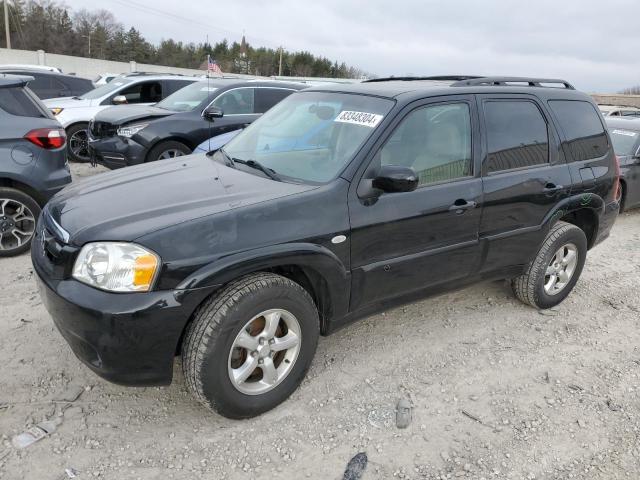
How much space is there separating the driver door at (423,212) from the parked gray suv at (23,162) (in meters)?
3.49

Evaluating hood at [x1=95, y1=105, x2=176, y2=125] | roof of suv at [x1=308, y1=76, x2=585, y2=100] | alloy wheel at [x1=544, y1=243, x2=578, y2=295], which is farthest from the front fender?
hood at [x1=95, y1=105, x2=176, y2=125]

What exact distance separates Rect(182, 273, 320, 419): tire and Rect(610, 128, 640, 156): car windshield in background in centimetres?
687

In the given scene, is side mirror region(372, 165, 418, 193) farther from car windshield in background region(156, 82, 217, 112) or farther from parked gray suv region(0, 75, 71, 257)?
car windshield in background region(156, 82, 217, 112)

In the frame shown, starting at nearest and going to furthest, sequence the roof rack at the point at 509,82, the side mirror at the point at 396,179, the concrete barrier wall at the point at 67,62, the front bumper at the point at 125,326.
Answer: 1. the front bumper at the point at 125,326
2. the side mirror at the point at 396,179
3. the roof rack at the point at 509,82
4. the concrete barrier wall at the point at 67,62

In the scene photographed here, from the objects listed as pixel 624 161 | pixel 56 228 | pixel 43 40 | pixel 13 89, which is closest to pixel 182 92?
pixel 13 89

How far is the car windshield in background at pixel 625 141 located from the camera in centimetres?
758

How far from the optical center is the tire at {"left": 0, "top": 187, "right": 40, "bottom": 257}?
15.4ft

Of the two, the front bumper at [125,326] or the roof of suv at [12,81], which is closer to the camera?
the front bumper at [125,326]

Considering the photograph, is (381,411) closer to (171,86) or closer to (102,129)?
(102,129)

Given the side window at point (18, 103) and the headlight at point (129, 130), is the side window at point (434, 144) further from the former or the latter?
the headlight at point (129, 130)

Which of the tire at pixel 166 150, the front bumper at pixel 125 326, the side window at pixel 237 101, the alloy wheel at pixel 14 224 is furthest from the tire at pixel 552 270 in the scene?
the side window at pixel 237 101

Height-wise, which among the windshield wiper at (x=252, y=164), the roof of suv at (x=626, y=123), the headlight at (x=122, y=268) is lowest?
the headlight at (x=122, y=268)

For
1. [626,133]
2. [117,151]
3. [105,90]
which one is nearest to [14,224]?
[117,151]

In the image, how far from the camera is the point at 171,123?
7.38m
